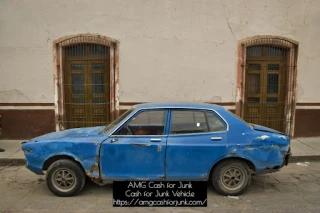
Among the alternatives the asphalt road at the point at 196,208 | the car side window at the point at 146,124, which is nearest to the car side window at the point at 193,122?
the car side window at the point at 146,124

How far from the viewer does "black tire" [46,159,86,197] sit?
434 cm

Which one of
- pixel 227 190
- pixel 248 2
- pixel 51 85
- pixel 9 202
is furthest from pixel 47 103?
pixel 248 2

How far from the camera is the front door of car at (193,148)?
14.1ft

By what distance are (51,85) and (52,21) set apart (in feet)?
5.68

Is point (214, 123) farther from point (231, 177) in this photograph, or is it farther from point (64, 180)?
point (64, 180)

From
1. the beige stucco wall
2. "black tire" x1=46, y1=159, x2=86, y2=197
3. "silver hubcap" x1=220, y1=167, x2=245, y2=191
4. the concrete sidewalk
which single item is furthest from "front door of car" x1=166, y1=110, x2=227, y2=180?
the beige stucco wall

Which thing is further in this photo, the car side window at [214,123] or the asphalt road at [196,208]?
the car side window at [214,123]

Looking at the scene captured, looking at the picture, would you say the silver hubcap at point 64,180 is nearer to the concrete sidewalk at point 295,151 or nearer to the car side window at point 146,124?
the car side window at point 146,124

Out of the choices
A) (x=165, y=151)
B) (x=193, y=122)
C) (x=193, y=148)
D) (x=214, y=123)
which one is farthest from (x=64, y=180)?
(x=214, y=123)

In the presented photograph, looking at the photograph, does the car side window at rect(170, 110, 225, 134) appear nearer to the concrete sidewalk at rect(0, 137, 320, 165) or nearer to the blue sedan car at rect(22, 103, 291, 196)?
the blue sedan car at rect(22, 103, 291, 196)

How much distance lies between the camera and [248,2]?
7.77 meters

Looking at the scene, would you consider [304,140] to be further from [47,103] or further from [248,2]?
[47,103]

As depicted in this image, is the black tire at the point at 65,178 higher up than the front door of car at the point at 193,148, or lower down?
lower down

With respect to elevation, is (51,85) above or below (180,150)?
above
